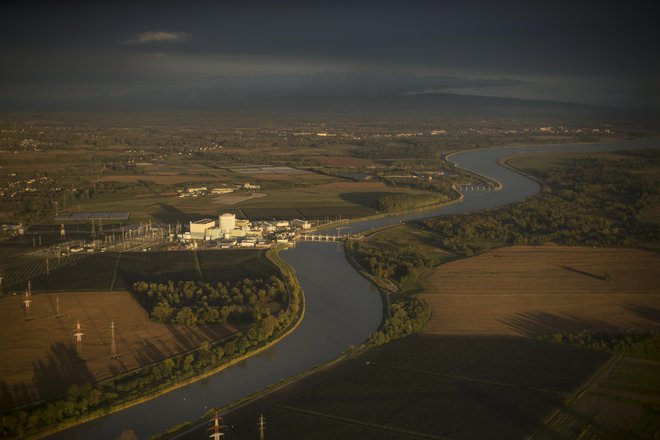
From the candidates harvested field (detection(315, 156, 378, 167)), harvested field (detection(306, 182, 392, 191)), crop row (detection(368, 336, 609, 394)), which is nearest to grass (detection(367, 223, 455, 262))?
crop row (detection(368, 336, 609, 394))

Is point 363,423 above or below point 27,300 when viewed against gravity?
below

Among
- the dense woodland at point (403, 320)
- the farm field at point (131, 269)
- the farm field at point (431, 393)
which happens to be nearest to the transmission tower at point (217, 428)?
the farm field at point (431, 393)

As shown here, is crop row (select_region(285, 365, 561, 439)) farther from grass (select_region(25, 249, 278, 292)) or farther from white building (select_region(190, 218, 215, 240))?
white building (select_region(190, 218, 215, 240))

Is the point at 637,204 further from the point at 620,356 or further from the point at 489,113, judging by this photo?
the point at 489,113

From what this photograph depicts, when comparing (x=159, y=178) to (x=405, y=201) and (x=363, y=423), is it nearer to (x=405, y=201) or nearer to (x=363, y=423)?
(x=405, y=201)

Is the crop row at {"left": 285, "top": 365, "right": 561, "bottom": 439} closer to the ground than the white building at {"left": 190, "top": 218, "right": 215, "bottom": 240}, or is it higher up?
closer to the ground

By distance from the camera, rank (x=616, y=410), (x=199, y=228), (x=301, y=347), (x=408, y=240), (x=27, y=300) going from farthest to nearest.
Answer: (x=199, y=228) < (x=408, y=240) < (x=27, y=300) < (x=301, y=347) < (x=616, y=410)

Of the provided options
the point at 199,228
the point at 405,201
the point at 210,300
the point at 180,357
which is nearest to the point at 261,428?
the point at 180,357
